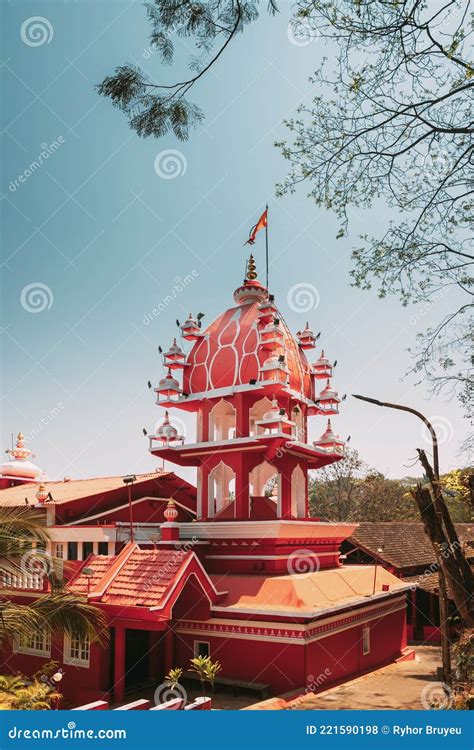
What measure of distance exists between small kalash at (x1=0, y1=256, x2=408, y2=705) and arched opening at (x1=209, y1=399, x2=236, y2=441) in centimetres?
3

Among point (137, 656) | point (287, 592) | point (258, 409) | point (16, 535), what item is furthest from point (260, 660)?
point (258, 409)

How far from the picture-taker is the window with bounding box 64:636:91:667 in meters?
12.5

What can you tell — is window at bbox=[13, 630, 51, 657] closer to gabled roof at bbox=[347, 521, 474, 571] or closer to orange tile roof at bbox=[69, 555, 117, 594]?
orange tile roof at bbox=[69, 555, 117, 594]

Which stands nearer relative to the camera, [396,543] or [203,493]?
[203,493]

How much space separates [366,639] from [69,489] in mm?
9506

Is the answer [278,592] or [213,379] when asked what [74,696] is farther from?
[213,379]

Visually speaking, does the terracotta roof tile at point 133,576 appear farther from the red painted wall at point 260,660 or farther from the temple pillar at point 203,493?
the temple pillar at point 203,493

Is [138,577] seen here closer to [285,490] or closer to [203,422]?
[285,490]

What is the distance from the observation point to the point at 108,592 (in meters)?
12.3

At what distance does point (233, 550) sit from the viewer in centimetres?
1452

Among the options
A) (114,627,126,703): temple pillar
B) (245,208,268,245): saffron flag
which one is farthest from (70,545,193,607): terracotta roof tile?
(245,208,268,245): saffron flag

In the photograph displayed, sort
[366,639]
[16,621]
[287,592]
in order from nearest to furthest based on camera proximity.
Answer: [16,621] < [287,592] < [366,639]

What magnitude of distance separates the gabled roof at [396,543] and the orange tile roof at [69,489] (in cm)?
852

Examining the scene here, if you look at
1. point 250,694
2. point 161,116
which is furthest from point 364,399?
point 250,694
